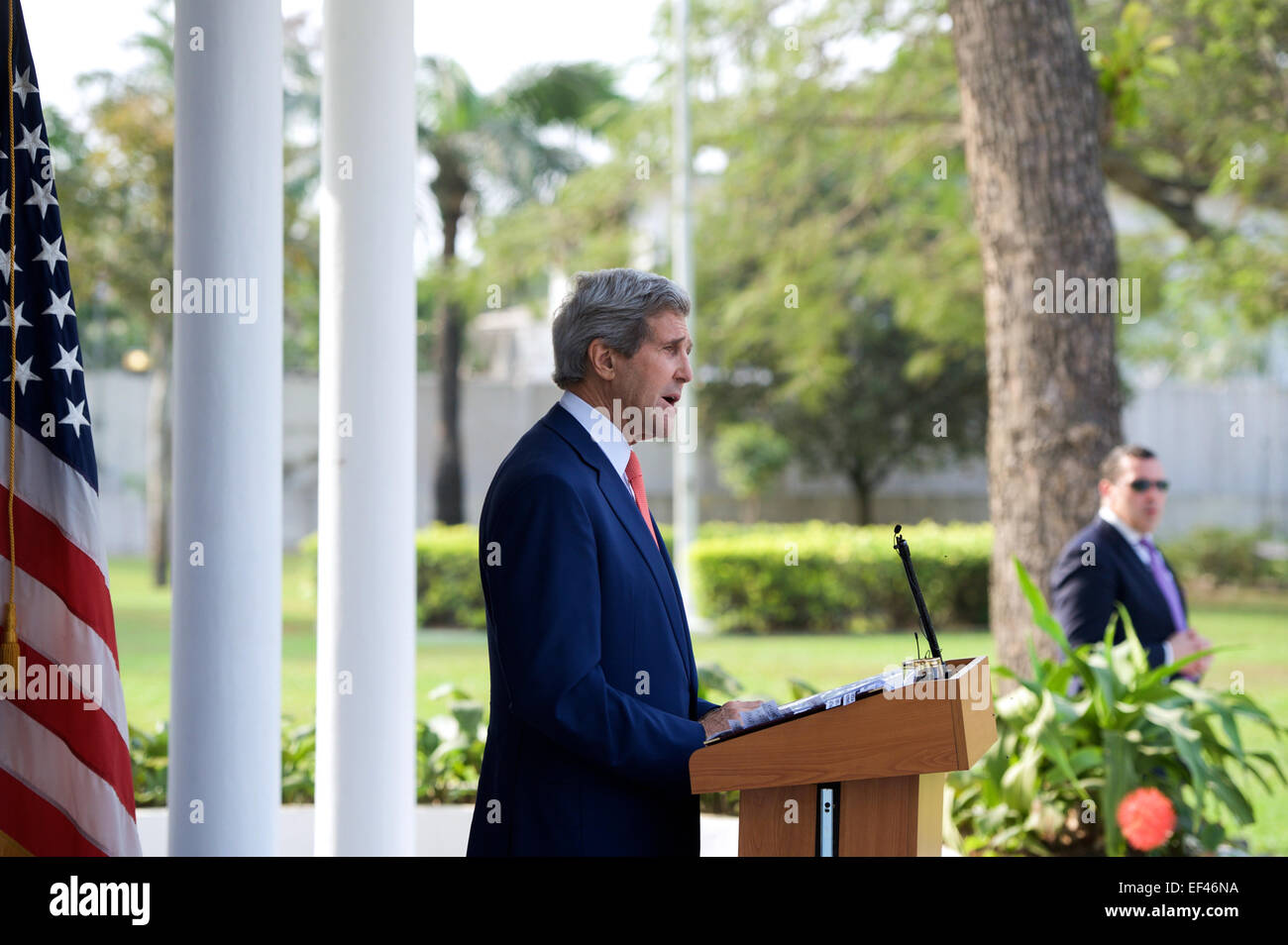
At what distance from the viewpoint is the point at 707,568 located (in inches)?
647

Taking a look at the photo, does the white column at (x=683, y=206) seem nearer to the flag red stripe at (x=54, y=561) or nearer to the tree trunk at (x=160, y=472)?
the tree trunk at (x=160, y=472)

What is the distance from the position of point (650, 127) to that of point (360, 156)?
12.1 metres

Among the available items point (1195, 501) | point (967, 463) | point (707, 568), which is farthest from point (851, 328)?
point (1195, 501)

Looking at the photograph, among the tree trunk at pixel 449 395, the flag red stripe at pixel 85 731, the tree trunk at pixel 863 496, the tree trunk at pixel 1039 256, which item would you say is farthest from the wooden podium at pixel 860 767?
the tree trunk at pixel 863 496

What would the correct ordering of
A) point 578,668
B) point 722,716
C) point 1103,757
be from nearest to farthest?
point 578,668 → point 722,716 → point 1103,757

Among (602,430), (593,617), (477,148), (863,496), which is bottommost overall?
(593,617)

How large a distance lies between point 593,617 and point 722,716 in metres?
0.35

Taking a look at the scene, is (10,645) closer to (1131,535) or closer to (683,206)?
(1131,535)

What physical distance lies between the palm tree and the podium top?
1882 cm

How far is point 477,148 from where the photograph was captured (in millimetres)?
22312

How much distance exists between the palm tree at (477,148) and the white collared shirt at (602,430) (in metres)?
18.5

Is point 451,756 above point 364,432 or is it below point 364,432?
below

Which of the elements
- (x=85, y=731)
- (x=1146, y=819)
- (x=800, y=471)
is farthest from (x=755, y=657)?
(x=85, y=731)

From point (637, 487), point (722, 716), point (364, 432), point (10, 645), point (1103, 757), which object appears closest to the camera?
point (722, 716)
